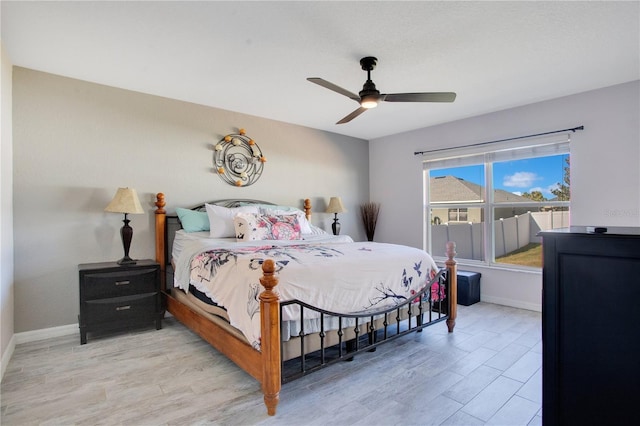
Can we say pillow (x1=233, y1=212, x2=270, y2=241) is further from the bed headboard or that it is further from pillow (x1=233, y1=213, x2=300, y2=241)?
the bed headboard

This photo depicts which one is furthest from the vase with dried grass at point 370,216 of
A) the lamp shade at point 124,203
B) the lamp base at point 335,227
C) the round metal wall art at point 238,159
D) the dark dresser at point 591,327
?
the dark dresser at point 591,327

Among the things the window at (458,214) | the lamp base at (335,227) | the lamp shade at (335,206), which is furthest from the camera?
the lamp base at (335,227)

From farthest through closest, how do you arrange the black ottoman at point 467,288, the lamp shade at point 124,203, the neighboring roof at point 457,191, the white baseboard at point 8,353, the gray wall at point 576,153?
the neighboring roof at point 457,191 < the black ottoman at point 467,288 < the gray wall at point 576,153 < the lamp shade at point 124,203 < the white baseboard at point 8,353

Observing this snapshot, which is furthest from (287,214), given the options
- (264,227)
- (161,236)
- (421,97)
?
(421,97)

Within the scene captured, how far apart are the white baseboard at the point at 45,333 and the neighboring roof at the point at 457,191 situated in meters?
4.79

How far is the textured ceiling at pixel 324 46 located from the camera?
2113 mm

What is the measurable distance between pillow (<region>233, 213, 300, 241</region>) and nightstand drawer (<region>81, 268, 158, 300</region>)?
935 millimetres

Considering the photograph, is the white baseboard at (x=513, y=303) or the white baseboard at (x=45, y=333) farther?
the white baseboard at (x=513, y=303)

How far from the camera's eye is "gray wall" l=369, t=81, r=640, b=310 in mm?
3256

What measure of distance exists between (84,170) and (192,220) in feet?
3.65

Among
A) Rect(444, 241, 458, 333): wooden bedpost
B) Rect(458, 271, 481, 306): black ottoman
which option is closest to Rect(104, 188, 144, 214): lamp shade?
Rect(444, 241, 458, 333): wooden bedpost

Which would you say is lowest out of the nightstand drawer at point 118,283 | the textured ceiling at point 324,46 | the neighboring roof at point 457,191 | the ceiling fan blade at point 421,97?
the nightstand drawer at point 118,283

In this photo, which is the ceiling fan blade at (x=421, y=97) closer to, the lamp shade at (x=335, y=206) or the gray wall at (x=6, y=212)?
the lamp shade at (x=335, y=206)

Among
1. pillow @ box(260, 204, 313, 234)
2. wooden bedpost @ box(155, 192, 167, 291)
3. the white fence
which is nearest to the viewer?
wooden bedpost @ box(155, 192, 167, 291)
